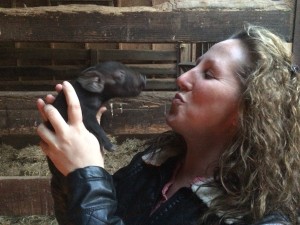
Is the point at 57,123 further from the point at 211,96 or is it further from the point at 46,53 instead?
the point at 46,53

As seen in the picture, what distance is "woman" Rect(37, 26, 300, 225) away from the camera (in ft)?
4.49

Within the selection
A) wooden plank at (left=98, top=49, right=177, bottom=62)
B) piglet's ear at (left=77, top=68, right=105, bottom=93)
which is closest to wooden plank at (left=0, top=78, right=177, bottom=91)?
wooden plank at (left=98, top=49, right=177, bottom=62)

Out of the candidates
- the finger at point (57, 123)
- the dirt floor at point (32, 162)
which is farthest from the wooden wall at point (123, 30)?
the finger at point (57, 123)

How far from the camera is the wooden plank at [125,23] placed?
272 cm

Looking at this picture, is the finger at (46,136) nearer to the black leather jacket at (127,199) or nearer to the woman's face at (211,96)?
the black leather jacket at (127,199)

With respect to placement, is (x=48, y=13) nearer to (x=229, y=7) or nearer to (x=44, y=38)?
(x=44, y=38)

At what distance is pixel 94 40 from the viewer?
2.74 meters

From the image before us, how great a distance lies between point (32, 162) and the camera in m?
3.40

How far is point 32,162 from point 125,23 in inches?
53.8

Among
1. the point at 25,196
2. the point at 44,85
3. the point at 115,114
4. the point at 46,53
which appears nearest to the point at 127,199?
the point at 115,114

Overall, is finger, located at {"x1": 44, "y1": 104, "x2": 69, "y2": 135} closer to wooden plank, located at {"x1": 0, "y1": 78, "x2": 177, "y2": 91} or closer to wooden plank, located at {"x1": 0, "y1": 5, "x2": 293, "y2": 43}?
wooden plank, located at {"x1": 0, "y1": 5, "x2": 293, "y2": 43}

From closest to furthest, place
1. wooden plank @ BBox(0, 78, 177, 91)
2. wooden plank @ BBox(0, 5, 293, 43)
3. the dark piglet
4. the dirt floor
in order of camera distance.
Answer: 1. the dark piglet
2. wooden plank @ BBox(0, 5, 293, 43)
3. the dirt floor
4. wooden plank @ BBox(0, 78, 177, 91)

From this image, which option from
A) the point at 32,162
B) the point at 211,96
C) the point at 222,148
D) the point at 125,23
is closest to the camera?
the point at 211,96

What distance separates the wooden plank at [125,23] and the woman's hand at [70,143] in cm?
135
